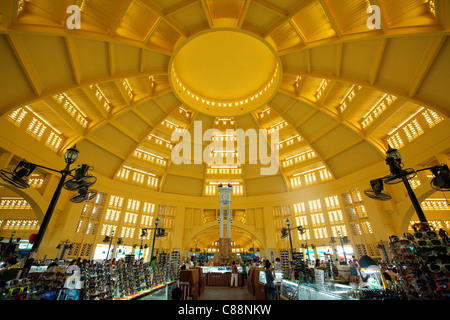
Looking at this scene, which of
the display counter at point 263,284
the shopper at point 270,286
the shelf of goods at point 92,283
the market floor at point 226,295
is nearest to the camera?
the shelf of goods at point 92,283

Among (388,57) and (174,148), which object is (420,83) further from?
(174,148)

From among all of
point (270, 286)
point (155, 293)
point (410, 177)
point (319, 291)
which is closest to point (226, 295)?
point (270, 286)

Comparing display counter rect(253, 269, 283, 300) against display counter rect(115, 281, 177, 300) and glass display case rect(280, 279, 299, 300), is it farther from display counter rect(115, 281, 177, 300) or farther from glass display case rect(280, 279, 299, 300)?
display counter rect(115, 281, 177, 300)

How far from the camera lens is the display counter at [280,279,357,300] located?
4.26 m

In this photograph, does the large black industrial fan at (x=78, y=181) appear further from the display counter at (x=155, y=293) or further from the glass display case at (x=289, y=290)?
the glass display case at (x=289, y=290)

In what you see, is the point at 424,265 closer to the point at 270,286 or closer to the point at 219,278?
the point at 270,286

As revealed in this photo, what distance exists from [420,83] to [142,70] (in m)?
20.4

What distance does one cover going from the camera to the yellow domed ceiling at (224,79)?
38.8 ft

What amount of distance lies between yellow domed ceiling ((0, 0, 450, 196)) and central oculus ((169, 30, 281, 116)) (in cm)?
13

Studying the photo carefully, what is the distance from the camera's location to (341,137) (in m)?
23.1

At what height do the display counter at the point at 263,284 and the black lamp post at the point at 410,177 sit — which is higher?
the black lamp post at the point at 410,177

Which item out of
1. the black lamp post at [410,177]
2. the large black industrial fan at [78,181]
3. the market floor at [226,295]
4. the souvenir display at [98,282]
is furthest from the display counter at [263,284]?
the large black industrial fan at [78,181]

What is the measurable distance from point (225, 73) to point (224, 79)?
0.82m

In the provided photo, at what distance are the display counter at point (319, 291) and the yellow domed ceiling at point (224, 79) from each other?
13.2 m
